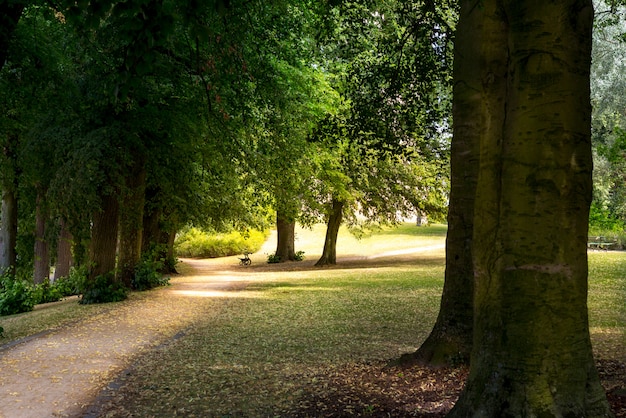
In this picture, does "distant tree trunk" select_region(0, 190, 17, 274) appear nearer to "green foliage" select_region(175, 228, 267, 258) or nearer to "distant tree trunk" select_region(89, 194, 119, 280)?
"distant tree trunk" select_region(89, 194, 119, 280)

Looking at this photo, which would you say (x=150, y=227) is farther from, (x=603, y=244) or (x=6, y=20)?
(x=603, y=244)

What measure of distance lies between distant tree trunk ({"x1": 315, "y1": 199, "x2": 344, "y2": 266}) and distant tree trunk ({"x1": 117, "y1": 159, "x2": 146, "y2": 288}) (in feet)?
43.6

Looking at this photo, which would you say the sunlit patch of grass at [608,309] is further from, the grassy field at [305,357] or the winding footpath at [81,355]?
the winding footpath at [81,355]

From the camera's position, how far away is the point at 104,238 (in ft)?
53.9

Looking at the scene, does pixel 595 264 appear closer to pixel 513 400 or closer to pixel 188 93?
pixel 188 93

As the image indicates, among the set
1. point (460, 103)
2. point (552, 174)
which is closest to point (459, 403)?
point (552, 174)

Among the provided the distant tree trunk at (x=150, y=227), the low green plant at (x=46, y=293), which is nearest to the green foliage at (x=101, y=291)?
the low green plant at (x=46, y=293)

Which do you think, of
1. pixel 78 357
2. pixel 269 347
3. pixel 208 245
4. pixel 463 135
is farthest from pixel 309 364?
pixel 208 245

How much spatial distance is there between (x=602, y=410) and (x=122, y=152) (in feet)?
40.4

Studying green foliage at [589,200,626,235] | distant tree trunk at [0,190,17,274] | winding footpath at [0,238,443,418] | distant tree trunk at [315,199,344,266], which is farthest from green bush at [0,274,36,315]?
green foliage at [589,200,626,235]

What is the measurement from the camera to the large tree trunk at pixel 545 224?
13.2 ft

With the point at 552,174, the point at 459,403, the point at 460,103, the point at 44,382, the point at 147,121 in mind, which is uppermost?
the point at 147,121

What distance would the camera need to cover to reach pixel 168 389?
6961mm

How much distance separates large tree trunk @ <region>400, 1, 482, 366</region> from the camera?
675cm
